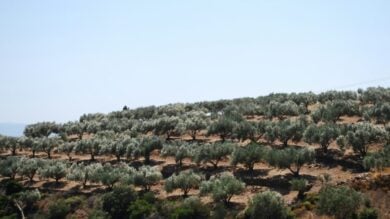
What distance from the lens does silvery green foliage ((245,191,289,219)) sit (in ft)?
160

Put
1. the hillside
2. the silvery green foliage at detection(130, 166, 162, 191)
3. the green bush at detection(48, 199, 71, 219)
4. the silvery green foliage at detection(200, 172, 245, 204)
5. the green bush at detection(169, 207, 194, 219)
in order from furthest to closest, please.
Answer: the silvery green foliage at detection(130, 166, 162, 191)
the green bush at detection(48, 199, 71, 219)
the silvery green foliage at detection(200, 172, 245, 204)
the green bush at detection(169, 207, 194, 219)
the hillside

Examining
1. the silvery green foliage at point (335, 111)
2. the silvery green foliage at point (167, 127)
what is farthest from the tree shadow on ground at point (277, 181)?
the silvery green foliage at point (167, 127)

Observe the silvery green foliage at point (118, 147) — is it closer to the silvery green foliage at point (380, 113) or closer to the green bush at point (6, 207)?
the green bush at point (6, 207)

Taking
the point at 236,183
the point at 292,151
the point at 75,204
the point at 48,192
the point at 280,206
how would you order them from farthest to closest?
the point at 48,192, the point at 75,204, the point at 292,151, the point at 236,183, the point at 280,206

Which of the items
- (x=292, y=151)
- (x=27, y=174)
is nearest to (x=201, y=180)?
(x=292, y=151)

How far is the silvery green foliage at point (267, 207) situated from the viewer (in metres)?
48.9

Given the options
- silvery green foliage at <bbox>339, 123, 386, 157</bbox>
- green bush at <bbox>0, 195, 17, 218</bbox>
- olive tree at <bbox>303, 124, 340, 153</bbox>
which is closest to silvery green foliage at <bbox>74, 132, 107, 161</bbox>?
green bush at <bbox>0, 195, 17, 218</bbox>

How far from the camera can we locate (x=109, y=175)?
226 ft

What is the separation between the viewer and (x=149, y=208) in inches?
2249

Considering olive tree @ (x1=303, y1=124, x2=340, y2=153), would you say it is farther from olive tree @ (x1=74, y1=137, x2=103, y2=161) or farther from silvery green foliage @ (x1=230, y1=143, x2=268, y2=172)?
olive tree @ (x1=74, y1=137, x2=103, y2=161)

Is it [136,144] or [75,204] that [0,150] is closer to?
[136,144]

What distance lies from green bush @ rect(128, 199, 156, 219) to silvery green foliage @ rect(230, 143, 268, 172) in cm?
1465

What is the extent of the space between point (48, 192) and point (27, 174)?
946cm

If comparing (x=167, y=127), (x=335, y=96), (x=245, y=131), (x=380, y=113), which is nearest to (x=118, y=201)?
(x=245, y=131)
